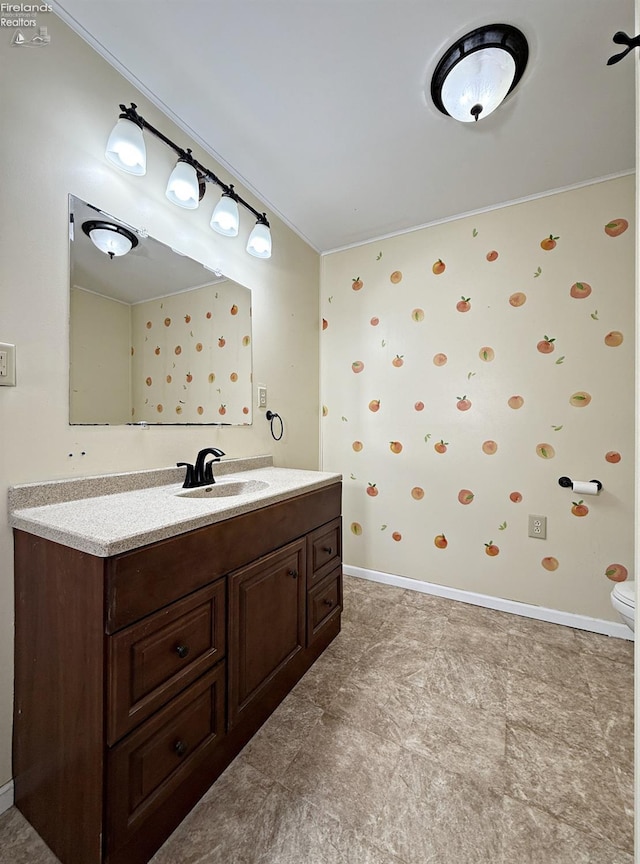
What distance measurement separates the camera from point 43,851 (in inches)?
35.2

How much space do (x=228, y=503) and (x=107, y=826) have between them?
736 mm

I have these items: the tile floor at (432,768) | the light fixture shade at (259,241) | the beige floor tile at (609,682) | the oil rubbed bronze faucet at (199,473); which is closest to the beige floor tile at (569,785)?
the tile floor at (432,768)

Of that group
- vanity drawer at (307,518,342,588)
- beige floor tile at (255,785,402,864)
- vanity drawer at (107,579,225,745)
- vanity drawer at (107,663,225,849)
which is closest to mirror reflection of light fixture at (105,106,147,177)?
vanity drawer at (107,579,225,745)

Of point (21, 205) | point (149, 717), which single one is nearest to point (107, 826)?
point (149, 717)

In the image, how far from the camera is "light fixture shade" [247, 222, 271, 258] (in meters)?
1.83

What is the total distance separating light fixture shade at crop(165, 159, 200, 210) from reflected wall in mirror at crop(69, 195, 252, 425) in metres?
0.19

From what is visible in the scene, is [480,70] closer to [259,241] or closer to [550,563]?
[259,241]

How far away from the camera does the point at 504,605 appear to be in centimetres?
208

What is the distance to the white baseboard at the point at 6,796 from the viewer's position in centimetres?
99

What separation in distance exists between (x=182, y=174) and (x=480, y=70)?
1.17 m

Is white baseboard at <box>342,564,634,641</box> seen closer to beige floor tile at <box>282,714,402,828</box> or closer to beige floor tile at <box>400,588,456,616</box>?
beige floor tile at <box>400,588,456,616</box>

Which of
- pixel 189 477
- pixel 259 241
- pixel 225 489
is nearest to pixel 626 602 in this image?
pixel 225 489

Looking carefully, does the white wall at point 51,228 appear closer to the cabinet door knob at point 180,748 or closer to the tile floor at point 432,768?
the cabinet door knob at point 180,748

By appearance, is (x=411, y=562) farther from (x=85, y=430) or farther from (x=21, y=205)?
(x=21, y=205)
